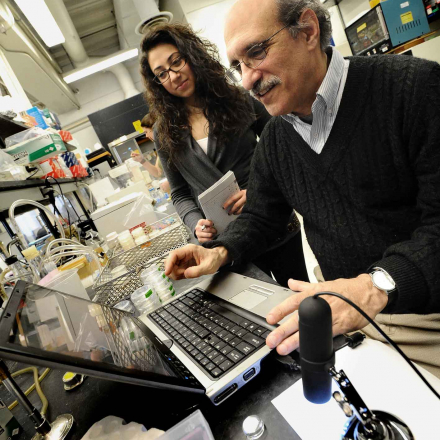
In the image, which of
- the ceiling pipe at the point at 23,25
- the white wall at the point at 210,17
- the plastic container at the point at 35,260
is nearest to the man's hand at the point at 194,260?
the plastic container at the point at 35,260

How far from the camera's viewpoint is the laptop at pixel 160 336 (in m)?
0.46

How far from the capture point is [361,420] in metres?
0.35

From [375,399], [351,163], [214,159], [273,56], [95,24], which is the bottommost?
[375,399]

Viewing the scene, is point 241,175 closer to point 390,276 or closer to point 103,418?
point 390,276

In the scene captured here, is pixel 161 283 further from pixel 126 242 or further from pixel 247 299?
pixel 126 242

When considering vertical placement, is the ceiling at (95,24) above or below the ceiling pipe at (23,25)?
above

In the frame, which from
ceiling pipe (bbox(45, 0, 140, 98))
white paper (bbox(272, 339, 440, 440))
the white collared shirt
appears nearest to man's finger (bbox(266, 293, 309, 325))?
white paper (bbox(272, 339, 440, 440))

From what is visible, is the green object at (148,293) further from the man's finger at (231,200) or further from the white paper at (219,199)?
the man's finger at (231,200)

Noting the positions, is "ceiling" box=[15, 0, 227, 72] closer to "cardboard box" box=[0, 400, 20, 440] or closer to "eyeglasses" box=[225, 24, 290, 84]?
"eyeglasses" box=[225, 24, 290, 84]

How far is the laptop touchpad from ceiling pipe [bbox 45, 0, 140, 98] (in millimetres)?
4096

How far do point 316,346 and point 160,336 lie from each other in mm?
523

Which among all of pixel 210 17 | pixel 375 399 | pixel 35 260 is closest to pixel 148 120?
pixel 35 260

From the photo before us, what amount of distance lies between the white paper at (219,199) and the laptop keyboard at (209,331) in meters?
0.37

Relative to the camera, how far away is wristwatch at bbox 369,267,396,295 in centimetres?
62
